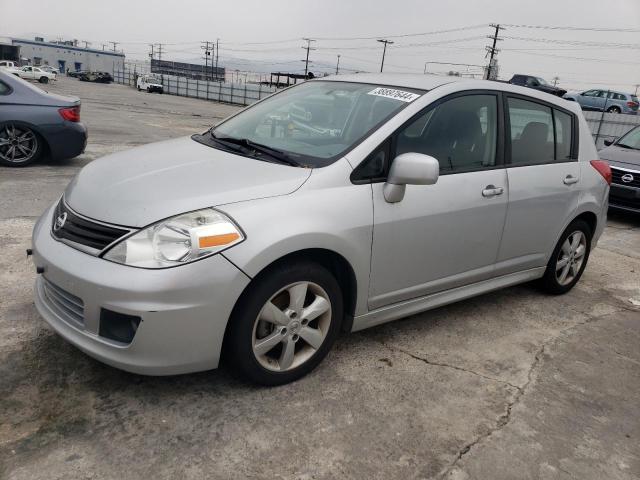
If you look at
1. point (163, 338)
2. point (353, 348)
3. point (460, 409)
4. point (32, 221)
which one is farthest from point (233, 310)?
point (32, 221)

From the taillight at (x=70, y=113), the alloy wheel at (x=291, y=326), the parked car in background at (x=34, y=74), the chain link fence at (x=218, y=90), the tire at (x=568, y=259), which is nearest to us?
the alloy wheel at (x=291, y=326)

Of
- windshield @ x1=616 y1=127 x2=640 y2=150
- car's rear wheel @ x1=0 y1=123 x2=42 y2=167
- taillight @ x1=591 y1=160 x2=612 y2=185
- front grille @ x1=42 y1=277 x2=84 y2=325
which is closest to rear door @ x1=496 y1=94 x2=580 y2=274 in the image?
taillight @ x1=591 y1=160 x2=612 y2=185

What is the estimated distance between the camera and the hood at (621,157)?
26.0ft

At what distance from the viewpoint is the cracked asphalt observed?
7.50ft

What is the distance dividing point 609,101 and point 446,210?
31.0m

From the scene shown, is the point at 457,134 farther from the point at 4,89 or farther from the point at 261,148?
the point at 4,89

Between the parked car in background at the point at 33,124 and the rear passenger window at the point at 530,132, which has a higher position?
the rear passenger window at the point at 530,132

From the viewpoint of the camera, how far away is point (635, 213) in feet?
25.8

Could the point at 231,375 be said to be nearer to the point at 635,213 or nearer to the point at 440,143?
the point at 440,143

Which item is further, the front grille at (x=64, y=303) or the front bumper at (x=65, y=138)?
the front bumper at (x=65, y=138)

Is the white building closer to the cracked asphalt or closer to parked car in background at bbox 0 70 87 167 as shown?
parked car in background at bbox 0 70 87 167

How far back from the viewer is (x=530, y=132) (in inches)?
157

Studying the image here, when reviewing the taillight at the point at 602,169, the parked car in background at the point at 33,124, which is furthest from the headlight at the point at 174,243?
the parked car in background at the point at 33,124

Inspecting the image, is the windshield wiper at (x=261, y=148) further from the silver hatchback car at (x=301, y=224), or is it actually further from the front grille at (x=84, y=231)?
the front grille at (x=84, y=231)
